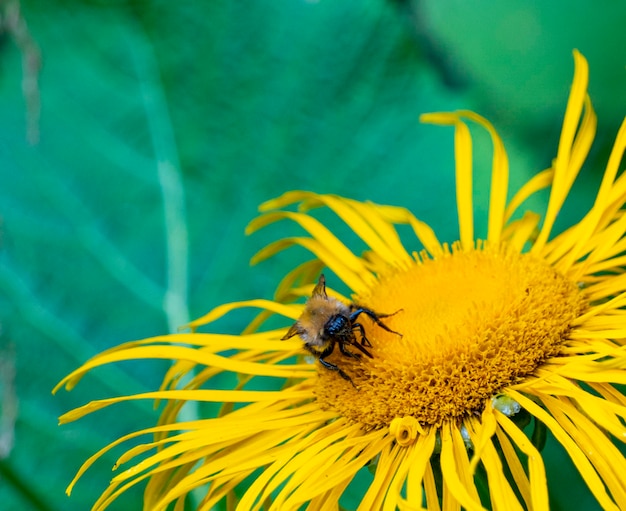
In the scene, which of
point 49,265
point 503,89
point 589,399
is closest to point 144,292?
A: point 49,265

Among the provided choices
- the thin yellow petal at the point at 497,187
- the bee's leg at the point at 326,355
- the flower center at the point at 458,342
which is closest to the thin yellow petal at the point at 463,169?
the thin yellow petal at the point at 497,187

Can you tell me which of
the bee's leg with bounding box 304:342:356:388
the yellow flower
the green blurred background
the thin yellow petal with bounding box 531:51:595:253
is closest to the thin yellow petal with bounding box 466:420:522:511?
the yellow flower

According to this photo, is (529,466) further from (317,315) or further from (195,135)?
(195,135)

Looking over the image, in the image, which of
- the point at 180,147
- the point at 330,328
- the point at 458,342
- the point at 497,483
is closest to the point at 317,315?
the point at 330,328

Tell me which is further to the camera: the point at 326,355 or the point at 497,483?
the point at 326,355

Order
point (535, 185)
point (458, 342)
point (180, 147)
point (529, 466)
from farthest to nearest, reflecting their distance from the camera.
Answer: point (180, 147), point (535, 185), point (458, 342), point (529, 466)

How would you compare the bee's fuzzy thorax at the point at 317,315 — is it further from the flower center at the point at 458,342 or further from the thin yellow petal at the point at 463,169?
the thin yellow petal at the point at 463,169
